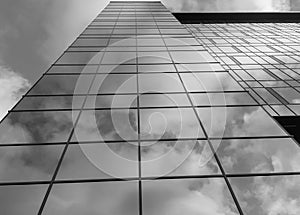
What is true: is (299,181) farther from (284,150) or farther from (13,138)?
(13,138)

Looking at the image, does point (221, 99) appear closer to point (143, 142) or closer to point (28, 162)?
point (143, 142)

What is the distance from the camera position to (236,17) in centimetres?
4906

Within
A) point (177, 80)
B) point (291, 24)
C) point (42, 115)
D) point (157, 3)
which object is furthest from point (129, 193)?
point (291, 24)

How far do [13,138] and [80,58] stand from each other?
5.66 m

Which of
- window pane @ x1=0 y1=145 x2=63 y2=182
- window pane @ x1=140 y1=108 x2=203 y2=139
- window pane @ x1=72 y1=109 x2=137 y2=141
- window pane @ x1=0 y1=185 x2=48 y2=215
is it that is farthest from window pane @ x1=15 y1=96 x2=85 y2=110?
Result: window pane @ x1=0 y1=185 x2=48 y2=215

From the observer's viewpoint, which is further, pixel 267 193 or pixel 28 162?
pixel 28 162

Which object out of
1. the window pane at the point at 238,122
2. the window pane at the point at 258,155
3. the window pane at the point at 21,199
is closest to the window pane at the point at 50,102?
the window pane at the point at 21,199

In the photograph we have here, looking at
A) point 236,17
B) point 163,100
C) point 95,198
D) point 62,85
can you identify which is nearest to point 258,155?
point 163,100

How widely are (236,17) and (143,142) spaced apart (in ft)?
152

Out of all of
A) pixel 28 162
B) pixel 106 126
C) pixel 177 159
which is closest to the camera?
Result: pixel 28 162

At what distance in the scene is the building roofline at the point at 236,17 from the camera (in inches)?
1898

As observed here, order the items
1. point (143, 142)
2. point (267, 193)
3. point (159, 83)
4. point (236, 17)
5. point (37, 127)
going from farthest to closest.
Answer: point (236, 17) < point (159, 83) < point (37, 127) < point (143, 142) < point (267, 193)

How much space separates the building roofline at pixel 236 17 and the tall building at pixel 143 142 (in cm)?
3649

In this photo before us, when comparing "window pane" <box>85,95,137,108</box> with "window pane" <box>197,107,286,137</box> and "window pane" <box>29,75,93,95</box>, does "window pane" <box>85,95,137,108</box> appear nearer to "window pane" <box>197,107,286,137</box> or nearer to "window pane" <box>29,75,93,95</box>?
"window pane" <box>29,75,93,95</box>
